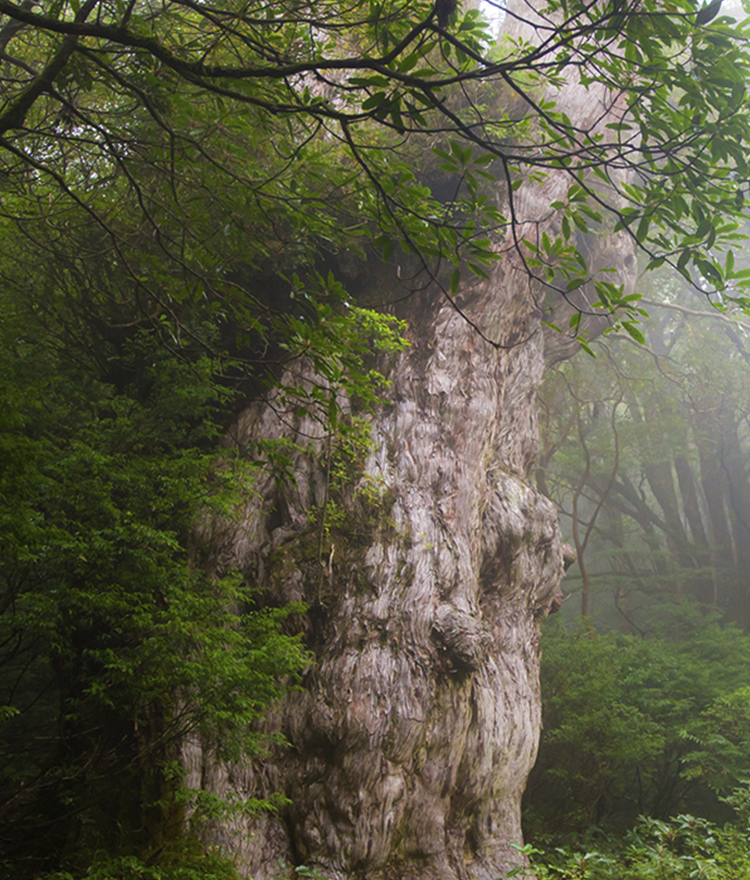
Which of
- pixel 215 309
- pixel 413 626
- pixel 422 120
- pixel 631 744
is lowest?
pixel 631 744

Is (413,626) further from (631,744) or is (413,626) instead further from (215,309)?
(631,744)

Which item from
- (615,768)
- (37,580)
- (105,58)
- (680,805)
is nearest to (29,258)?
(105,58)

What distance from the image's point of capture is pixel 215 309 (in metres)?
3.03

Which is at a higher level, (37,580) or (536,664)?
(37,580)

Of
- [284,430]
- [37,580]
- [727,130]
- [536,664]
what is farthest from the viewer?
[536,664]

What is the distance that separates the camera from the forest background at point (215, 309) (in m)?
2.38

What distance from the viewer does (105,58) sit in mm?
3326

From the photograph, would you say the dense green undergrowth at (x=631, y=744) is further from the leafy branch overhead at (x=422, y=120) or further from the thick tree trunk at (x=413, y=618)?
the leafy branch overhead at (x=422, y=120)

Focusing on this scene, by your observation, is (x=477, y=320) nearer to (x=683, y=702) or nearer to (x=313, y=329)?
(x=313, y=329)

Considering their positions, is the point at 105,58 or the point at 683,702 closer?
the point at 105,58

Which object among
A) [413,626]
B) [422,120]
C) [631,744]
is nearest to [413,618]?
[413,626]

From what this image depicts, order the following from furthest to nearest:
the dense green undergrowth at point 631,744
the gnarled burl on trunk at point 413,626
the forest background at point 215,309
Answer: the dense green undergrowth at point 631,744, the gnarled burl on trunk at point 413,626, the forest background at point 215,309

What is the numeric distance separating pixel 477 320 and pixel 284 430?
94.5 inches

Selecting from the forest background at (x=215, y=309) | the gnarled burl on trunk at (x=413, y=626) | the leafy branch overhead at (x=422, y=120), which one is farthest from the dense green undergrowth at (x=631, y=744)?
the leafy branch overhead at (x=422, y=120)
